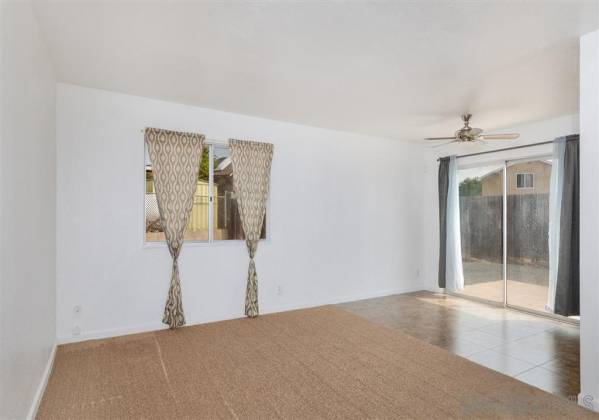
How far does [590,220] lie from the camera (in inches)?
92.7

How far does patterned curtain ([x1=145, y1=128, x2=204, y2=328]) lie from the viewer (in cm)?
379

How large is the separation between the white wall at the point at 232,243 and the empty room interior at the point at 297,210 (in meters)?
0.02

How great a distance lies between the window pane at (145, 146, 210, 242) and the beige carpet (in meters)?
1.12

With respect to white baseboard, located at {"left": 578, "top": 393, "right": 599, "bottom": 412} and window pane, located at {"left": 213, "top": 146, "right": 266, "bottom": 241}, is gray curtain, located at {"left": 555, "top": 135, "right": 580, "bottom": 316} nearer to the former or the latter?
white baseboard, located at {"left": 578, "top": 393, "right": 599, "bottom": 412}

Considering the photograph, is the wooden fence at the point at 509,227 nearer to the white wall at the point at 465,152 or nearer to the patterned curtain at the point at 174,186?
the white wall at the point at 465,152

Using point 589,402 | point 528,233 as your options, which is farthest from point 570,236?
point 589,402

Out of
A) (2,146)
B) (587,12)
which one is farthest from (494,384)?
(2,146)

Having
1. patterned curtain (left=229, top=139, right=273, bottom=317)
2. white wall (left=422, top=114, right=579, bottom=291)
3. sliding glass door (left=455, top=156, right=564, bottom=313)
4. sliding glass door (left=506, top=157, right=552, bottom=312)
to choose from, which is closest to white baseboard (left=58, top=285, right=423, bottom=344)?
patterned curtain (left=229, top=139, right=273, bottom=317)

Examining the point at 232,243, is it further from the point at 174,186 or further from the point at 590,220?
the point at 590,220

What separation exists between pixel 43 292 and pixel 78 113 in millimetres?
1860

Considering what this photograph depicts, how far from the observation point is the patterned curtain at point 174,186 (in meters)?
3.79

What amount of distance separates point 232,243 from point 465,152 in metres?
4.02

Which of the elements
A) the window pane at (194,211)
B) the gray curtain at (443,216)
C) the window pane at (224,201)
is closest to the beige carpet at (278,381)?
the window pane at (194,211)

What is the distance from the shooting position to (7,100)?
5.56 feet
